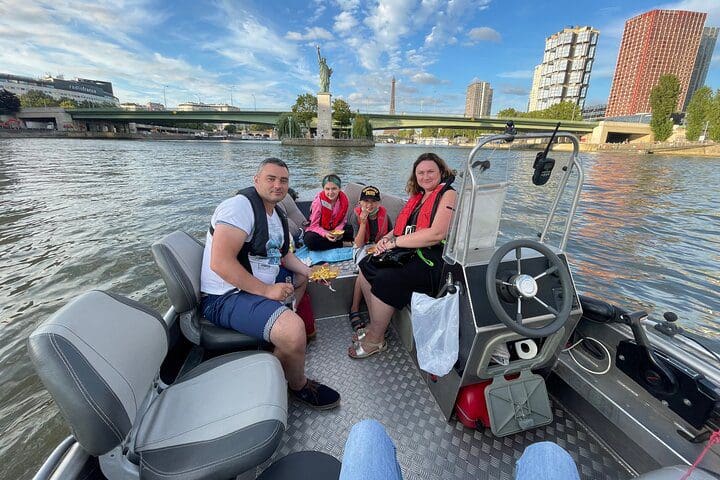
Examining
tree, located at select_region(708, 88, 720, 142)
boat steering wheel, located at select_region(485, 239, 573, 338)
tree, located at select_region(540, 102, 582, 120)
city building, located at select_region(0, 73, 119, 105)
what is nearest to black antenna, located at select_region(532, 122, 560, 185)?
boat steering wheel, located at select_region(485, 239, 573, 338)

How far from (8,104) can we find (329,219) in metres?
82.1

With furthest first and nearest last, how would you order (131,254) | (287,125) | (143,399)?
1. (287,125)
2. (131,254)
3. (143,399)

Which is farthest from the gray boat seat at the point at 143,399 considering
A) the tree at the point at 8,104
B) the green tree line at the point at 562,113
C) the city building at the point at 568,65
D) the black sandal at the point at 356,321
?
the city building at the point at 568,65

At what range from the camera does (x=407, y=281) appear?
2227 millimetres

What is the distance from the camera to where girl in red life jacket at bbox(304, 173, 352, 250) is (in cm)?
400

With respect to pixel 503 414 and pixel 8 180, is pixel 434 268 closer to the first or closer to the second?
pixel 503 414

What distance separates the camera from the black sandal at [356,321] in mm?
2792

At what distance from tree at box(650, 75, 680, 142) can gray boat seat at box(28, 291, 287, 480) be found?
2592 inches

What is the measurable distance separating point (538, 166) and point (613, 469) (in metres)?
1.65

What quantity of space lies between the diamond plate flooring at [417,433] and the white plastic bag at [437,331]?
0.40 meters

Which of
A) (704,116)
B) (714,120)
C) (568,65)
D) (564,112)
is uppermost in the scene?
(568,65)

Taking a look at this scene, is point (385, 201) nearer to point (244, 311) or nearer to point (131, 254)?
point (244, 311)

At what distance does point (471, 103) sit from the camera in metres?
133

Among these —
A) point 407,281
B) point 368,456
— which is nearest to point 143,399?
point 368,456
